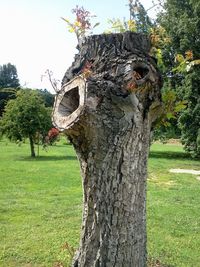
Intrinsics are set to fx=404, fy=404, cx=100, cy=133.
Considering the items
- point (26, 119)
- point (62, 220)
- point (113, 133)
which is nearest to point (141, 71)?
point (113, 133)

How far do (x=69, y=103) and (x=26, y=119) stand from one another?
20.4 meters

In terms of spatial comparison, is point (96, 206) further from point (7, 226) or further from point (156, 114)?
point (7, 226)

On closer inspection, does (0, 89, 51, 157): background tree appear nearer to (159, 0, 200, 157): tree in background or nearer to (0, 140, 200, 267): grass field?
(159, 0, 200, 157): tree in background

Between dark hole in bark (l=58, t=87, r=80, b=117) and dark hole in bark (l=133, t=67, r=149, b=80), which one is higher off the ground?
dark hole in bark (l=133, t=67, r=149, b=80)

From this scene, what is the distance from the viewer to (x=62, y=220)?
27.0 feet

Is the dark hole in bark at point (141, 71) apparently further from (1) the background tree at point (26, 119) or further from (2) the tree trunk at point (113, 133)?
(1) the background tree at point (26, 119)

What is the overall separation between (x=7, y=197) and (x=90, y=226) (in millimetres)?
7178

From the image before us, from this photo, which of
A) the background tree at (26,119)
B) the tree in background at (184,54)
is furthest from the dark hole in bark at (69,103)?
the background tree at (26,119)

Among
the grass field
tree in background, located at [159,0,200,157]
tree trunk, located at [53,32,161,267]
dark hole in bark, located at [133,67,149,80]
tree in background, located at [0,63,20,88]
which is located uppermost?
tree in background, located at [0,63,20,88]

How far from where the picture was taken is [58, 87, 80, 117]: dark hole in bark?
3744 mm

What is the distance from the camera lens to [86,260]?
4004 millimetres

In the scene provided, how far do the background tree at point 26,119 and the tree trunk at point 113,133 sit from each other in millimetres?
19628

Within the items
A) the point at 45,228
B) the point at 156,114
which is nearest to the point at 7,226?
the point at 45,228

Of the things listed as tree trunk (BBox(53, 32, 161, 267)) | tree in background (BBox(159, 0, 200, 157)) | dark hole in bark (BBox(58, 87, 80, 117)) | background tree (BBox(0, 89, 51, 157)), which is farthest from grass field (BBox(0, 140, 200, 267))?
background tree (BBox(0, 89, 51, 157))
